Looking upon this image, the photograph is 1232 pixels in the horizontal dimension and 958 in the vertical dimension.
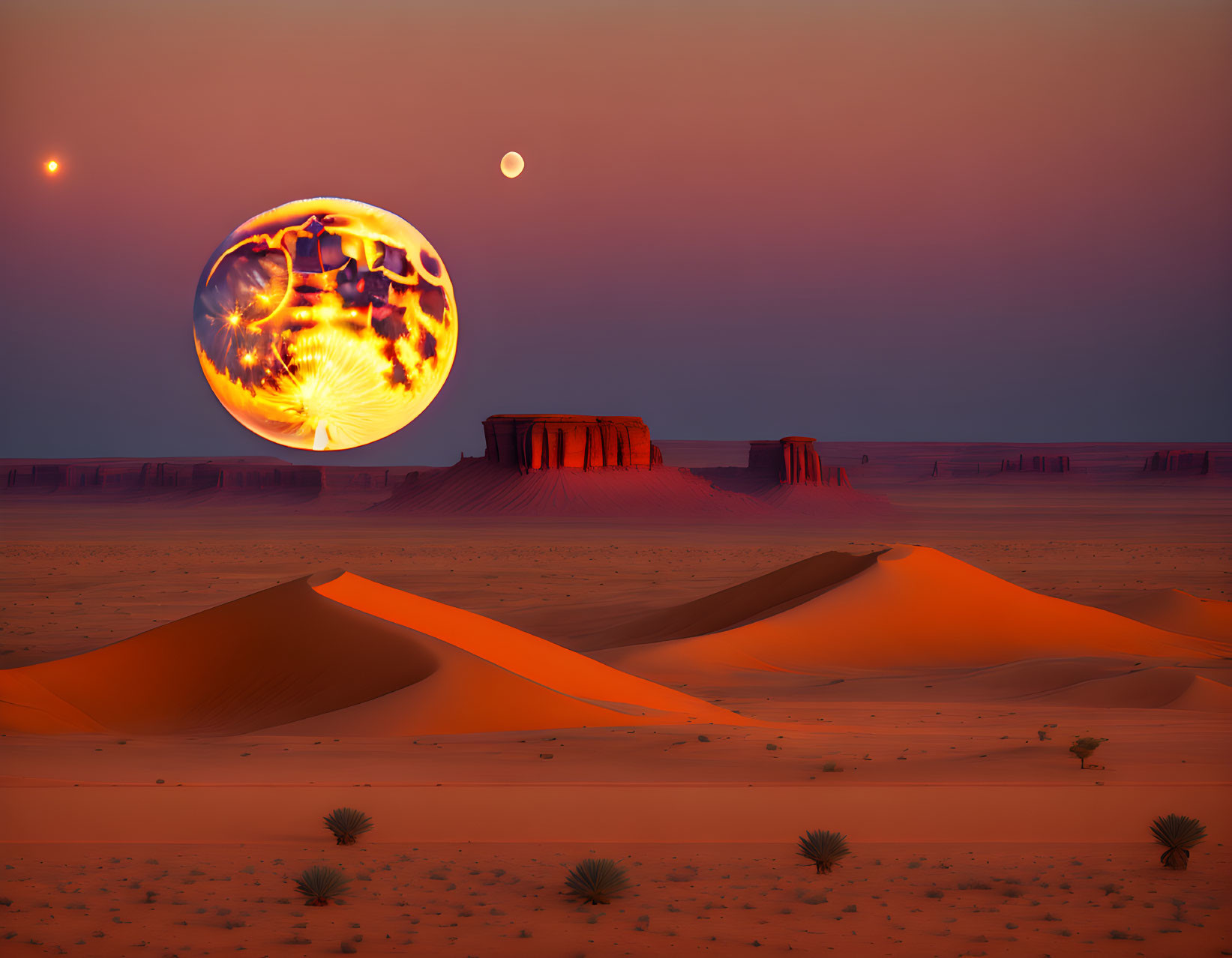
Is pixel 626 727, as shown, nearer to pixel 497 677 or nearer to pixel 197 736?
pixel 497 677

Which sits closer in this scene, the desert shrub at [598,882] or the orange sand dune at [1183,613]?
the desert shrub at [598,882]

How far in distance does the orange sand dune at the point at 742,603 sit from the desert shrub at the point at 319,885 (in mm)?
19584

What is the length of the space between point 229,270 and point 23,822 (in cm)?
972

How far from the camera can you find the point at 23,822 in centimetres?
976

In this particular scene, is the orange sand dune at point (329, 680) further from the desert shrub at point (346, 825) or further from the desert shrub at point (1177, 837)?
the desert shrub at point (1177, 837)

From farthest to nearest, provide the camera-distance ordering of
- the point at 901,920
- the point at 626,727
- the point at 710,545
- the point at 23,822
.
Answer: the point at 710,545
the point at 626,727
the point at 23,822
the point at 901,920

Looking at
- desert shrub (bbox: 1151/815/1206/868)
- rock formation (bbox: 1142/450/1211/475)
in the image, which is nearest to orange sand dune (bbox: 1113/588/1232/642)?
desert shrub (bbox: 1151/815/1206/868)

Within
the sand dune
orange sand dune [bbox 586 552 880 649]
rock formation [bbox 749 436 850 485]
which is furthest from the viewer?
rock formation [bbox 749 436 850 485]

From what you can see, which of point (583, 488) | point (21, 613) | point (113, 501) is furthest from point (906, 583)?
point (113, 501)

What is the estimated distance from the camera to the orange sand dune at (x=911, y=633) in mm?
23641

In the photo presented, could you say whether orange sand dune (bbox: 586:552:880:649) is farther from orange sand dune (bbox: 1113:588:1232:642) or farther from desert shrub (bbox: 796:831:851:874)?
desert shrub (bbox: 796:831:851:874)

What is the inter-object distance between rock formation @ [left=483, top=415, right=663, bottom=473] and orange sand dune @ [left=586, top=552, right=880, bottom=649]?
87.5 m

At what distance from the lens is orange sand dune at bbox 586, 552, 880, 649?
1139 inches

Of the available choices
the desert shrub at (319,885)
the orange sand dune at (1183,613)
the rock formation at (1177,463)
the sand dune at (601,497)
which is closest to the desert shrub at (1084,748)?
the desert shrub at (319,885)
